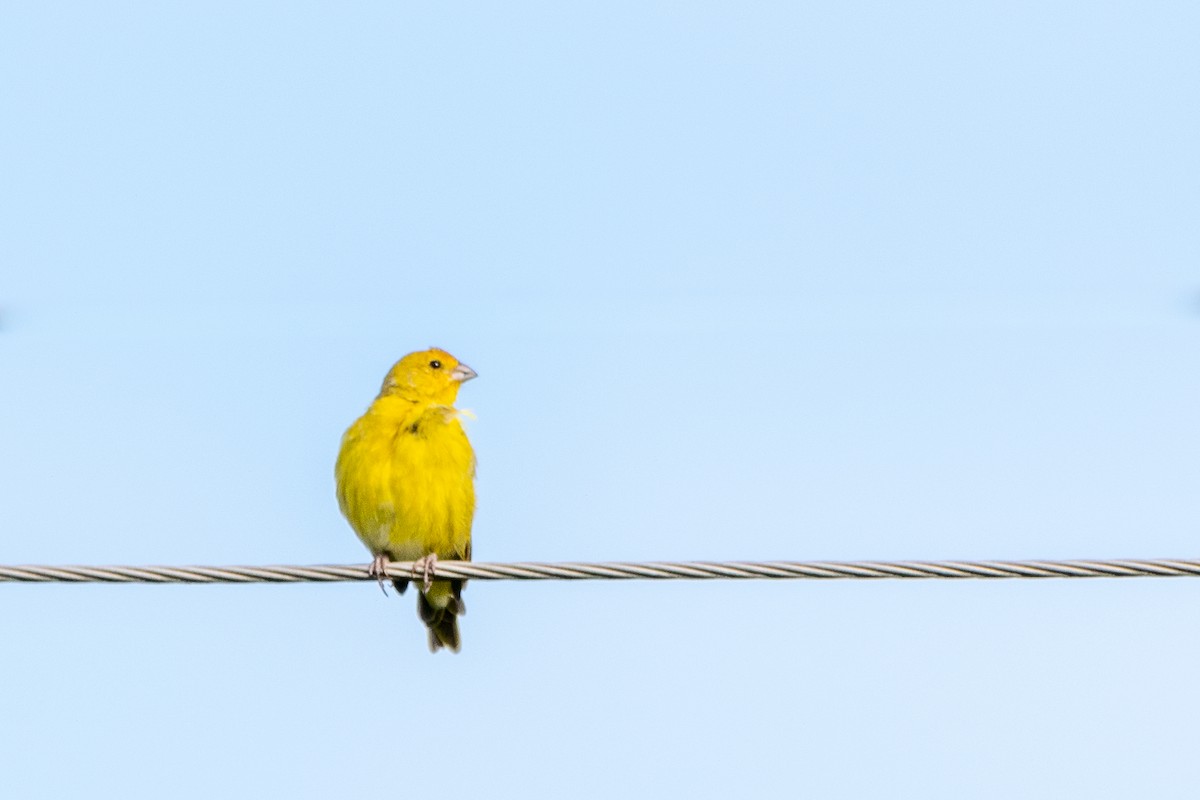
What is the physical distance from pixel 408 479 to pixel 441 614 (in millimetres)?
1129

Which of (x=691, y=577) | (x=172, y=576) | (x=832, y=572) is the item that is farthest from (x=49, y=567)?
(x=832, y=572)

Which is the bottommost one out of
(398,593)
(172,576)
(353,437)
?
(172,576)

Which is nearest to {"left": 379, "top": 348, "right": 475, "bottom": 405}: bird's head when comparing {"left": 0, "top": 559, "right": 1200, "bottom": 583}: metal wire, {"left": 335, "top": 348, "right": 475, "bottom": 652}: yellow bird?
{"left": 335, "top": 348, "right": 475, "bottom": 652}: yellow bird

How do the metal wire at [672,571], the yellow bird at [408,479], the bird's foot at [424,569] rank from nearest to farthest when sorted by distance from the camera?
the metal wire at [672,571] < the bird's foot at [424,569] < the yellow bird at [408,479]

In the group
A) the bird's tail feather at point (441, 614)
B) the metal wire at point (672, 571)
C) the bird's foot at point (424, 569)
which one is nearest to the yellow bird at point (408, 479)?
the bird's tail feather at point (441, 614)

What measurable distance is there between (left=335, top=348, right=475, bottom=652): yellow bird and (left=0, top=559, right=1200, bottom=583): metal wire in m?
2.31

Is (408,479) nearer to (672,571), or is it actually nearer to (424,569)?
(424,569)

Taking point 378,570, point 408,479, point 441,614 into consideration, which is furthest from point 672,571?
point 441,614

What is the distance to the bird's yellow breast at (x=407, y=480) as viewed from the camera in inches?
343

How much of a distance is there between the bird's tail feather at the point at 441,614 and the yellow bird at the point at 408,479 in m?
0.14

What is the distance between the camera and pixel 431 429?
8898mm

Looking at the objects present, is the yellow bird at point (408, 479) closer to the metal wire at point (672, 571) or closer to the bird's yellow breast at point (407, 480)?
the bird's yellow breast at point (407, 480)

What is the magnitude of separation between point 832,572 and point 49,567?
2.88 metres

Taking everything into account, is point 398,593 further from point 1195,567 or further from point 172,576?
point 1195,567
